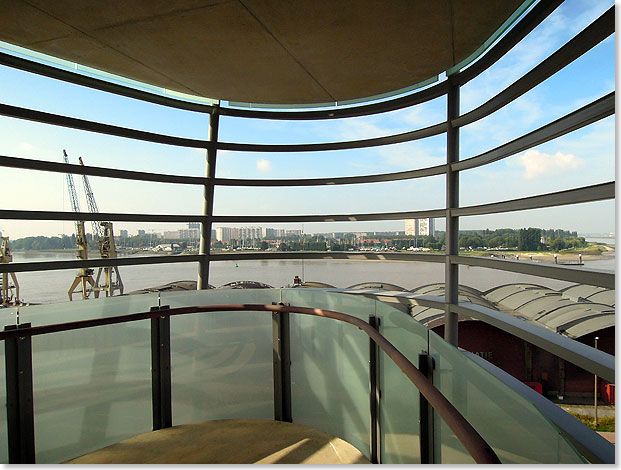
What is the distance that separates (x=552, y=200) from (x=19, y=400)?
420 cm

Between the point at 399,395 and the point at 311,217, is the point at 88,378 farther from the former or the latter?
the point at 311,217

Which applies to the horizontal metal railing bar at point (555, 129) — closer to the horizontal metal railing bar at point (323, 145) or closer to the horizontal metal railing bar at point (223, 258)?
the horizontal metal railing bar at point (323, 145)

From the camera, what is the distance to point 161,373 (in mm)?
3098

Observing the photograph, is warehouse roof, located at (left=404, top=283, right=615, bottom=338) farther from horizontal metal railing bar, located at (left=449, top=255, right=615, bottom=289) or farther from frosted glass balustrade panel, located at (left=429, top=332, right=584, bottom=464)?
frosted glass balustrade panel, located at (left=429, top=332, right=584, bottom=464)

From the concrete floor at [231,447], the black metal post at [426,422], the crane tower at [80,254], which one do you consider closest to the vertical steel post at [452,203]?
the concrete floor at [231,447]

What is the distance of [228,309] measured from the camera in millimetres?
3340

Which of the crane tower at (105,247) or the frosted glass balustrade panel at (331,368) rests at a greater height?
the crane tower at (105,247)

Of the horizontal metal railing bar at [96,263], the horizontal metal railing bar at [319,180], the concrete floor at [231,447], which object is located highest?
the horizontal metal railing bar at [319,180]

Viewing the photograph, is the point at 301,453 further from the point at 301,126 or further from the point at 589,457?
the point at 301,126

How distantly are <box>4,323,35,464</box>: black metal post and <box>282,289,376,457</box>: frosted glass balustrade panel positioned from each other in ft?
6.24

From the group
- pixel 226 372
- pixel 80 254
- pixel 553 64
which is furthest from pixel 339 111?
pixel 80 254

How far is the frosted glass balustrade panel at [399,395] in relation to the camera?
5.90 feet

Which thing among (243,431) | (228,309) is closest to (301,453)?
(243,431)

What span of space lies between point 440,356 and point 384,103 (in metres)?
4.48
